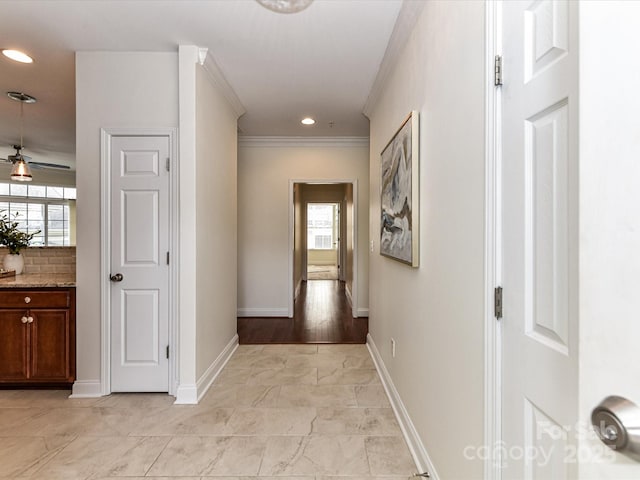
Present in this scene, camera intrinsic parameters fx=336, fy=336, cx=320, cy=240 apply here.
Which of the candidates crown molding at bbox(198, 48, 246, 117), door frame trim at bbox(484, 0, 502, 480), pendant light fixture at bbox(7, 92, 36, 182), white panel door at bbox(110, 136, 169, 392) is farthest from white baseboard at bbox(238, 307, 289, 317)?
door frame trim at bbox(484, 0, 502, 480)

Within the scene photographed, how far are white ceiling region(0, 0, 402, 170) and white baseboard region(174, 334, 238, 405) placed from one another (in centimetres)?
255

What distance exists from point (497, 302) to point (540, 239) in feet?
0.95

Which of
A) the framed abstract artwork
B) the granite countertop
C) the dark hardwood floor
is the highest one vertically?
the framed abstract artwork

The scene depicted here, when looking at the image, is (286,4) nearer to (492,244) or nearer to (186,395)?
(492,244)

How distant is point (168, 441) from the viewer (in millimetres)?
2039

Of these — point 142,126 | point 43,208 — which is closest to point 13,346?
point 142,126

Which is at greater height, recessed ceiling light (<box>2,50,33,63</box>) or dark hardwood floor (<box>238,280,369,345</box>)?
recessed ceiling light (<box>2,50,33,63</box>)

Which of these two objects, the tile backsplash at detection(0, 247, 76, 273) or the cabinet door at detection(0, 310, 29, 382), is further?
the tile backsplash at detection(0, 247, 76, 273)

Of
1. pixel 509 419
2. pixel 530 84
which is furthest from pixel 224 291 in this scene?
pixel 530 84

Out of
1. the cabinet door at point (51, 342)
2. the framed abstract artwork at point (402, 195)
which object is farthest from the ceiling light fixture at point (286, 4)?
the cabinet door at point (51, 342)

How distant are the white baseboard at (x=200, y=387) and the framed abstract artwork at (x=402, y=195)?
1.76 meters

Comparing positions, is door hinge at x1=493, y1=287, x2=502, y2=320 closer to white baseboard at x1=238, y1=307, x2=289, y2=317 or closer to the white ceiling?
the white ceiling

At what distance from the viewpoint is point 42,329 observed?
104 inches

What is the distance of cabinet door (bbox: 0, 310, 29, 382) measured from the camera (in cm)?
264
